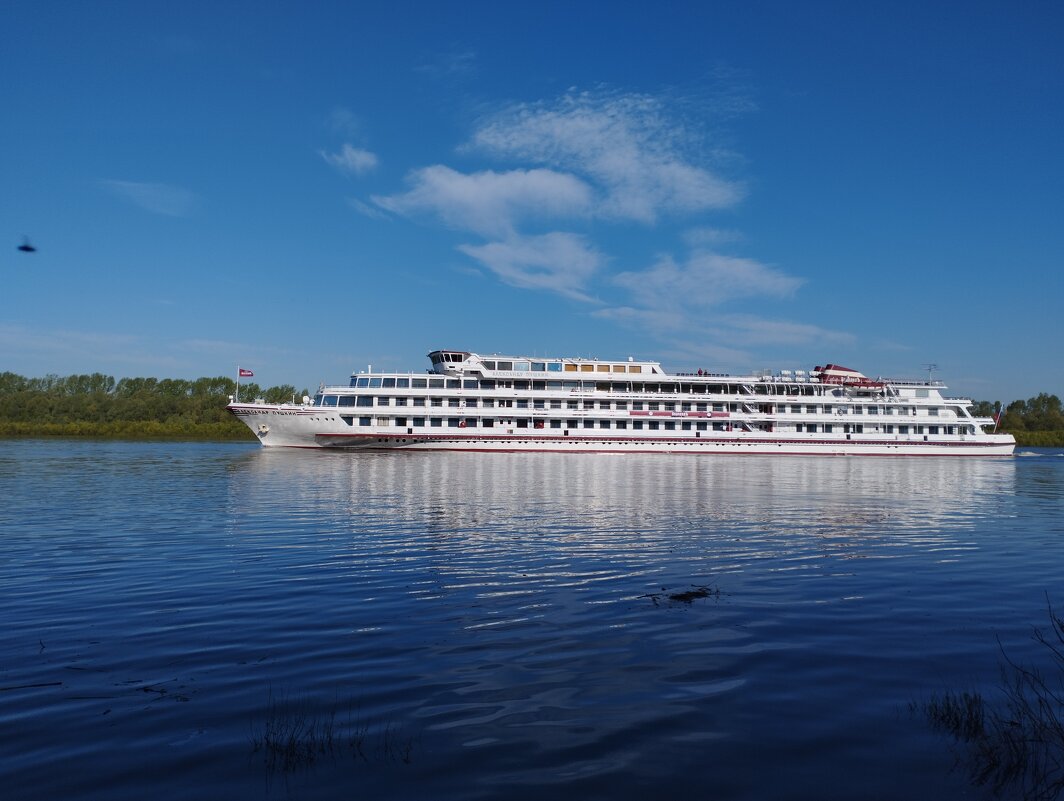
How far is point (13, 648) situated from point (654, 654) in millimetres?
7903

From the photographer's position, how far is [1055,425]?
453 ft

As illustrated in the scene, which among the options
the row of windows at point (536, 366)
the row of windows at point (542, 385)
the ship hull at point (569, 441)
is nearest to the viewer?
the ship hull at point (569, 441)

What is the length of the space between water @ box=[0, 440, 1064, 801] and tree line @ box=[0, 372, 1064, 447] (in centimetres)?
8445

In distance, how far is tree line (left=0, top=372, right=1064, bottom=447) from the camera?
10944cm

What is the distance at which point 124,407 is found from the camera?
12100 centimetres

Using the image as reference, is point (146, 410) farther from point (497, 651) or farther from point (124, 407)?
point (497, 651)

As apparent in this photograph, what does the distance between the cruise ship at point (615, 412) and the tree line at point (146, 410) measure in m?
32.7

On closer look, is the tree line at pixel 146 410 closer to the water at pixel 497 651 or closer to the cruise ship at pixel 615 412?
the cruise ship at pixel 615 412

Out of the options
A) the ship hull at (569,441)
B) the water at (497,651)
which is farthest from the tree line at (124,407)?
the water at (497,651)

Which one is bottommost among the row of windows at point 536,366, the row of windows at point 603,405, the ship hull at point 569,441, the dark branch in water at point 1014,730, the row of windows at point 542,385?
the dark branch in water at point 1014,730

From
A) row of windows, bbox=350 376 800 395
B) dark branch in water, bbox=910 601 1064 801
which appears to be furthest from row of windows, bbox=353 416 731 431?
dark branch in water, bbox=910 601 1064 801

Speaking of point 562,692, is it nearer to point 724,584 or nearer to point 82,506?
point 724,584

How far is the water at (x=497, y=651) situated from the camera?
600cm

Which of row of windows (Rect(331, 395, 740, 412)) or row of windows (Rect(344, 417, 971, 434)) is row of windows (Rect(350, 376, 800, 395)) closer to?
row of windows (Rect(331, 395, 740, 412))
